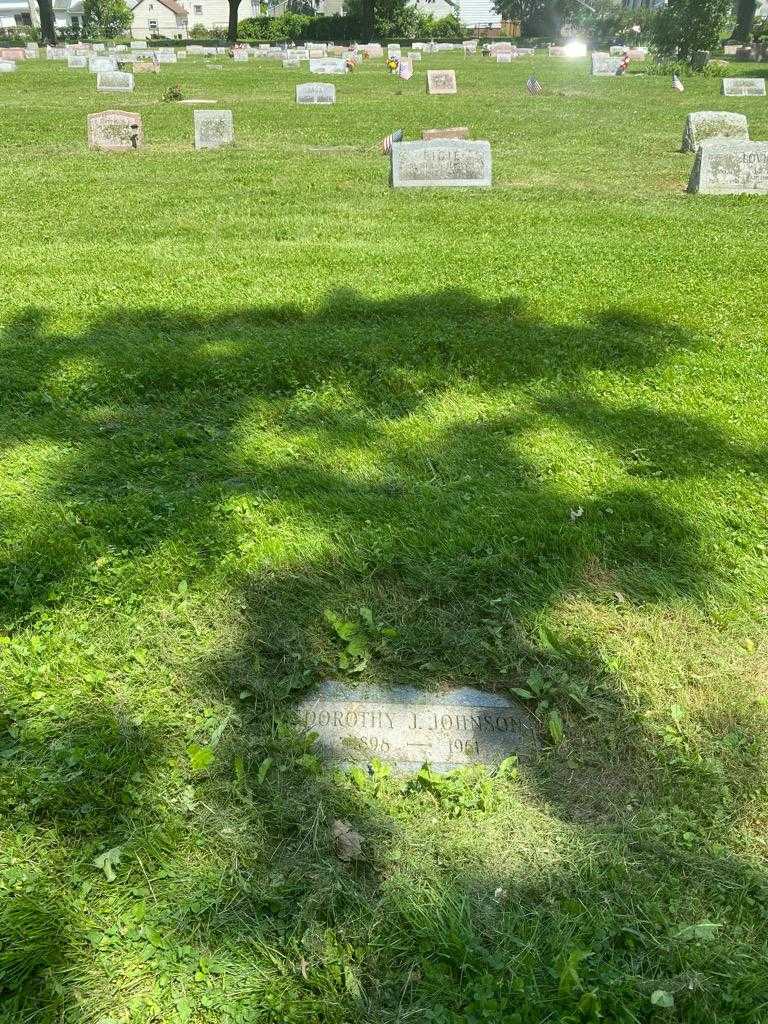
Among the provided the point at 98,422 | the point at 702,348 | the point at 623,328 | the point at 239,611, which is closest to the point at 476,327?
the point at 623,328

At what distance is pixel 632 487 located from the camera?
3.74 m

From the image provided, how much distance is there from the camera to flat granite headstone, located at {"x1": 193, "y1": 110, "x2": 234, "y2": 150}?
14461 millimetres

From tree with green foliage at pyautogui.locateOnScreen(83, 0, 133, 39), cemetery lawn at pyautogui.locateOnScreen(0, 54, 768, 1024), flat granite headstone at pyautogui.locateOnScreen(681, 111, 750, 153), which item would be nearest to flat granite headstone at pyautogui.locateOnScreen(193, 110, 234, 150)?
flat granite headstone at pyautogui.locateOnScreen(681, 111, 750, 153)

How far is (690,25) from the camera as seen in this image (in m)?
33.3

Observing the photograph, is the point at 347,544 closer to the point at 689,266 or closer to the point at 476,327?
the point at 476,327

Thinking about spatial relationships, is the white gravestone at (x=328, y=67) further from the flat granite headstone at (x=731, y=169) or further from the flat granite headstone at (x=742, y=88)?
the flat granite headstone at (x=731, y=169)

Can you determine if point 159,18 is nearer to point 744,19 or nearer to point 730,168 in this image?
point 744,19

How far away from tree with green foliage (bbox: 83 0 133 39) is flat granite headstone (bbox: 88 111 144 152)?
219 ft

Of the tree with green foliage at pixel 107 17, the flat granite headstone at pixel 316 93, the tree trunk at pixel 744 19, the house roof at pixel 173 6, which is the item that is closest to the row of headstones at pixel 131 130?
the flat granite headstone at pixel 316 93

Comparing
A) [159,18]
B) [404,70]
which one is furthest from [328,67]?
[159,18]

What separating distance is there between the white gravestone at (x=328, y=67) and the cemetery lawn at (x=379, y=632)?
3149cm

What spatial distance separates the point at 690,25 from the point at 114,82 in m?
25.3

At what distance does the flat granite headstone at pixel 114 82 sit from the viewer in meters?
25.0

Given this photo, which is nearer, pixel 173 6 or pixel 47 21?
pixel 47 21
